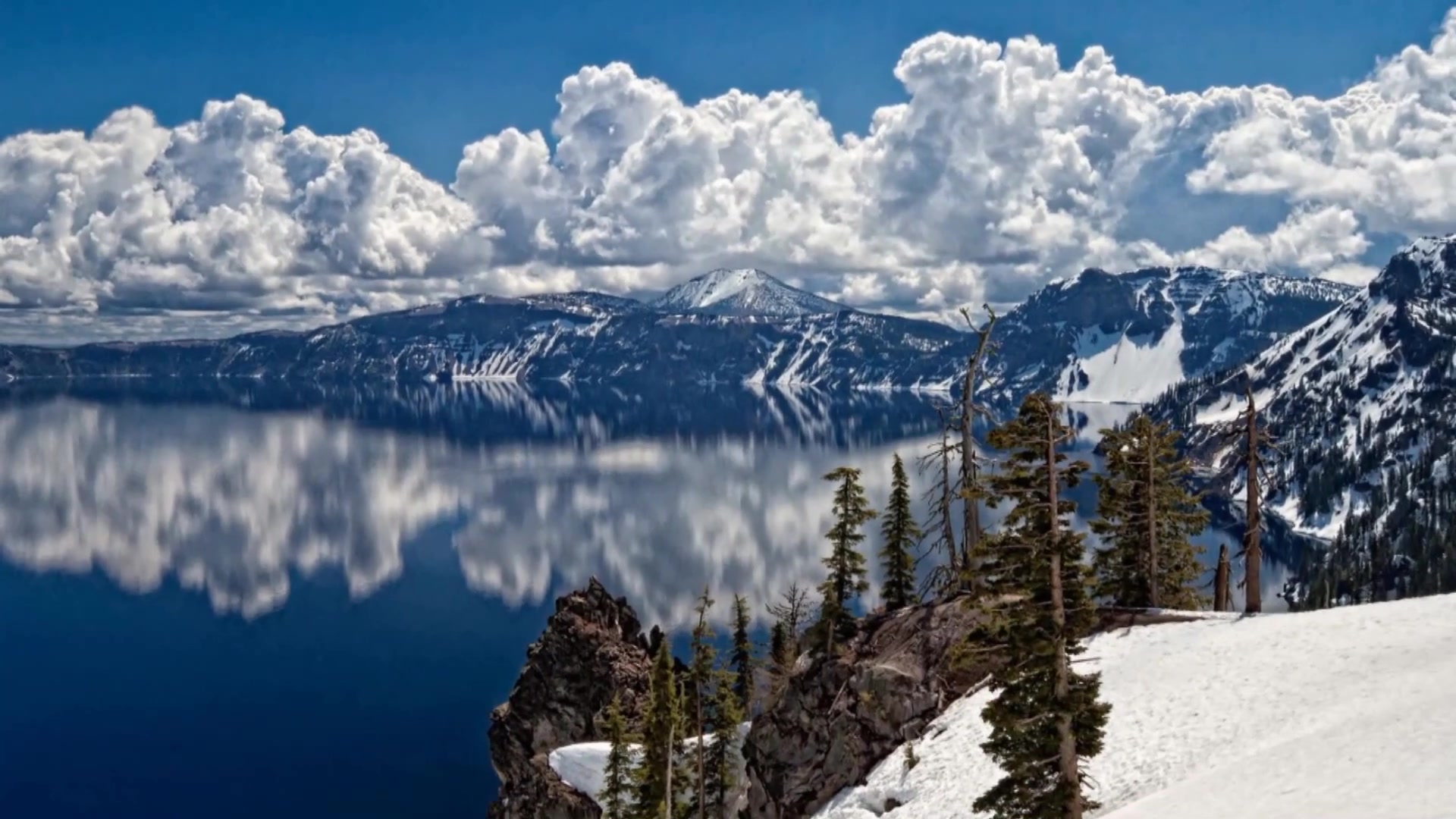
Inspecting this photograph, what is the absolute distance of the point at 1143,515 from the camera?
45.0 meters

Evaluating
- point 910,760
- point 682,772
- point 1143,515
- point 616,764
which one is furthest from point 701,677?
point 1143,515

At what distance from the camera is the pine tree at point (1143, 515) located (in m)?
45.2

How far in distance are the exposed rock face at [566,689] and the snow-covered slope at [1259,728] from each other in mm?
37394

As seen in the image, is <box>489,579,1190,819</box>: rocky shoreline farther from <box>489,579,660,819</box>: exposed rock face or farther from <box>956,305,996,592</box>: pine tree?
<box>489,579,660,819</box>: exposed rock face

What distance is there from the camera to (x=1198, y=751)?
2839 centimetres

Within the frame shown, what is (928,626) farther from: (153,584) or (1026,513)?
(153,584)

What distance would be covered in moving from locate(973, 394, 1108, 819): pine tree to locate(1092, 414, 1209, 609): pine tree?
940 inches

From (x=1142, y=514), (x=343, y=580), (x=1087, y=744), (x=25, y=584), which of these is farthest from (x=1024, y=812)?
(x=25, y=584)

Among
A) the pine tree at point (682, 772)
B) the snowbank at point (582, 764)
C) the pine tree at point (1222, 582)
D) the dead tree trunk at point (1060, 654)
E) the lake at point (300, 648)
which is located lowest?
the lake at point (300, 648)

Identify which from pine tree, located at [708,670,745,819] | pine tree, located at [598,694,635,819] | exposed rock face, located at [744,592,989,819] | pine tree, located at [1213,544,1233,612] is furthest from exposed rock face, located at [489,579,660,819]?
pine tree, located at [1213,544,1233,612]

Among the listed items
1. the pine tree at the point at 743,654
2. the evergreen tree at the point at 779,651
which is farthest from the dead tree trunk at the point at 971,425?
the pine tree at the point at 743,654

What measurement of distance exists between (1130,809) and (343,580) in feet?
513

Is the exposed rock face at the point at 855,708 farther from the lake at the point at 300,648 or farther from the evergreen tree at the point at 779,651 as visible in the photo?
the lake at the point at 300,648

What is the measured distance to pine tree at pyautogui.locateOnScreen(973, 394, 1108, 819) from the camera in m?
21.1
